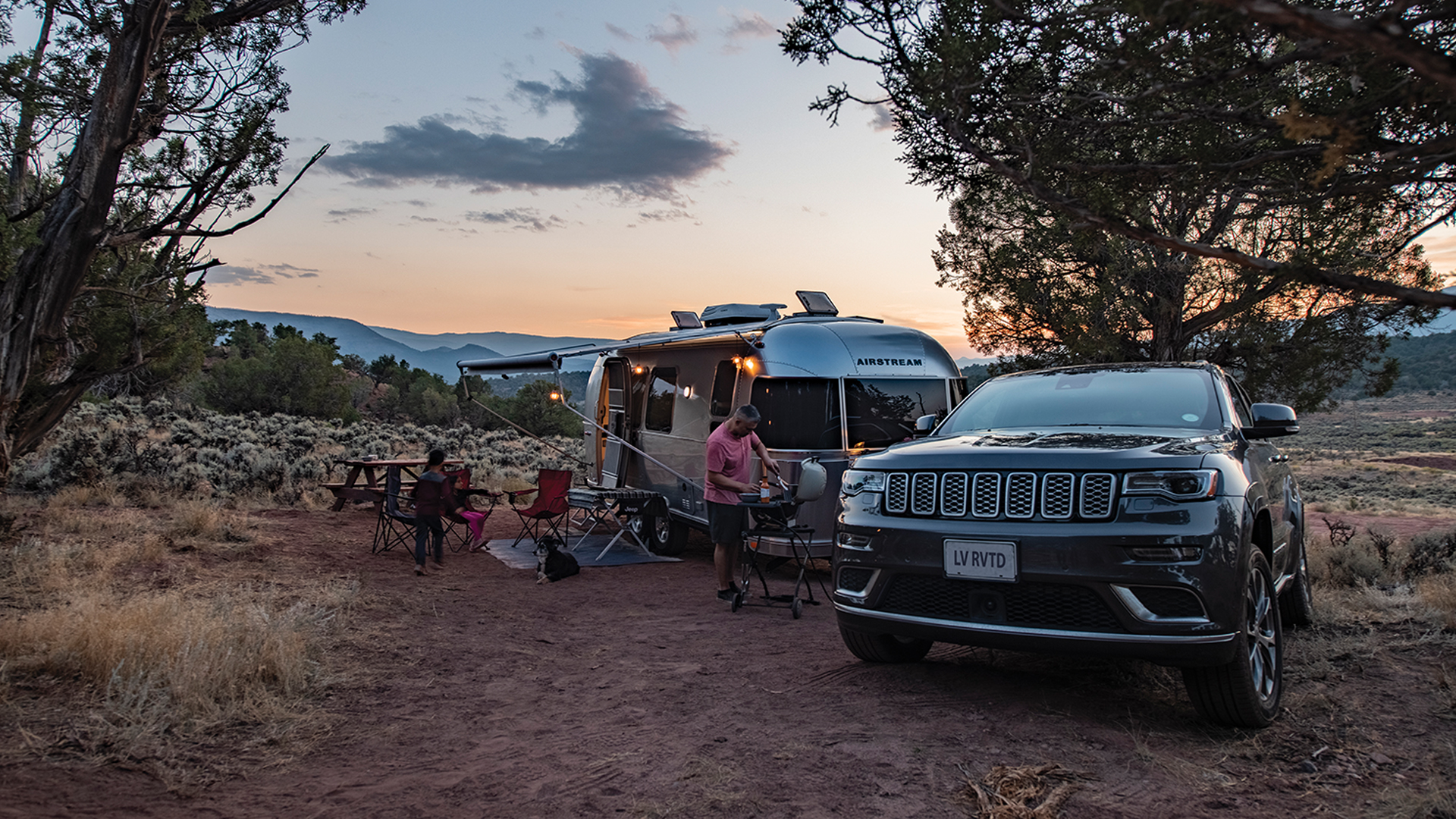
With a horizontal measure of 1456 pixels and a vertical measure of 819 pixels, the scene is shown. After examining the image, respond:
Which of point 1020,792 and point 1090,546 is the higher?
point 1090,546

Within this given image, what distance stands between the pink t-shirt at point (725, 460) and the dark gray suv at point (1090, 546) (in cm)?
266

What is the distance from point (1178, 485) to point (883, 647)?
1988 millimetres

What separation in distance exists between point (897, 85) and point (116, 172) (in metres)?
5.59

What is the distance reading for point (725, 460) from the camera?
25.6 feet

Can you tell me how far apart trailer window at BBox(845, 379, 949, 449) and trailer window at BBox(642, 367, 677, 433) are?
2623 millimetres

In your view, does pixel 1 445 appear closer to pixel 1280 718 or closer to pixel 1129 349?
pixel 1280 718

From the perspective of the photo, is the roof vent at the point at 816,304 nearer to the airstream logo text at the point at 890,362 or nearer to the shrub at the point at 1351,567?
the airstream logo text at the point at 890,362

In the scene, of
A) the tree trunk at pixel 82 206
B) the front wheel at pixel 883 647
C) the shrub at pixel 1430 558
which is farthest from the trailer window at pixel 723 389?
the shrub at pixel 1430 558

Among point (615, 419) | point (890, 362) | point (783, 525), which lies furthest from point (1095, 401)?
point (615, 419)

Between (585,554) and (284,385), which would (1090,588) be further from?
(284,385)

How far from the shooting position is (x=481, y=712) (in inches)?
194

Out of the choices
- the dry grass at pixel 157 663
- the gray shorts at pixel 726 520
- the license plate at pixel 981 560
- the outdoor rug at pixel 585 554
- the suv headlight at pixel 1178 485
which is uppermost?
the suv headlight at pixel 1178 485

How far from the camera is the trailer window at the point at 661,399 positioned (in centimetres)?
1123

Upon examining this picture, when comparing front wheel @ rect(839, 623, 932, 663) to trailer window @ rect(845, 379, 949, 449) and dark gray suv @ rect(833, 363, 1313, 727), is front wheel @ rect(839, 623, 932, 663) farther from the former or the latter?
trailer window @ rect(845, 379, 949, 449)
